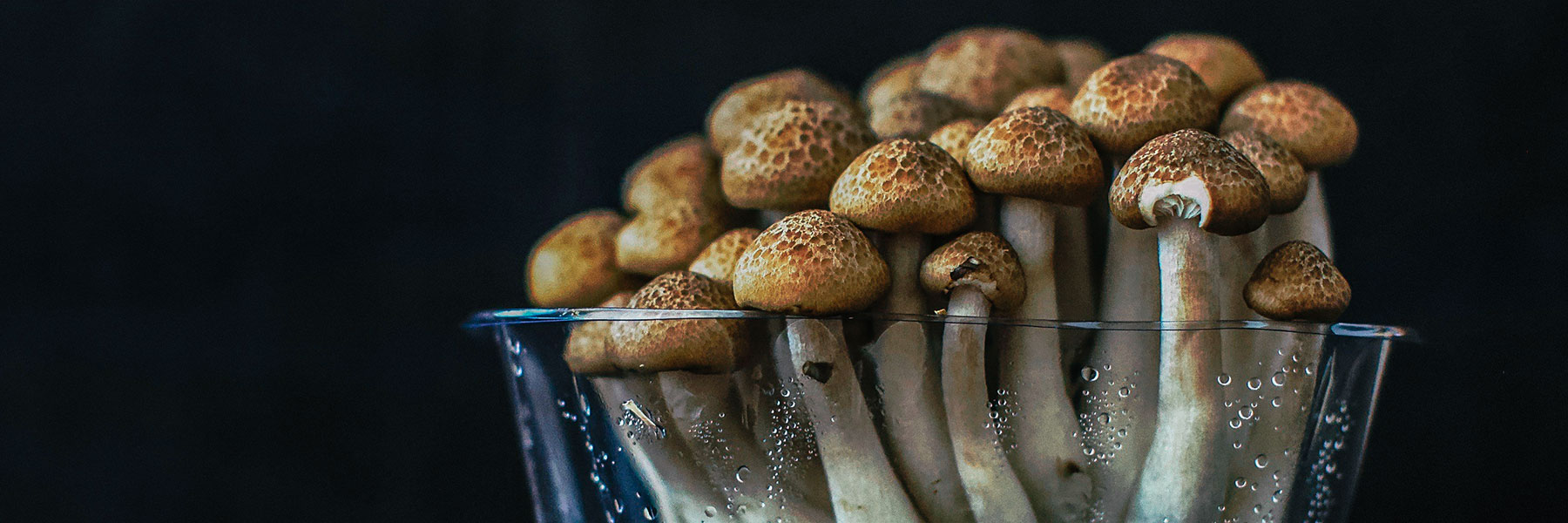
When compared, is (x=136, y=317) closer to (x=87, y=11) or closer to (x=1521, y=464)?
(x=87, y=11)

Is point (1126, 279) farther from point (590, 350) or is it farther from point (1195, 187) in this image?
point (590, 350)

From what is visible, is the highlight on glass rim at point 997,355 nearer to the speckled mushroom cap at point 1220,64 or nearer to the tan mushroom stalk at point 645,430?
the tan mushroom stalk at point 645,430

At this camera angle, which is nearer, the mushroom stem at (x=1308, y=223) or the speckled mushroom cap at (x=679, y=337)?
the speckled mushroom cap at (x=679, y=337)

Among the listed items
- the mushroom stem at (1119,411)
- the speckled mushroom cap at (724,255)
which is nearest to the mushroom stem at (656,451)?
the speckled mushroom cap at (724,255)

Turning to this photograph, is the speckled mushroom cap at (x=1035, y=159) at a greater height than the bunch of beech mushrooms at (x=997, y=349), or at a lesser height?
greater

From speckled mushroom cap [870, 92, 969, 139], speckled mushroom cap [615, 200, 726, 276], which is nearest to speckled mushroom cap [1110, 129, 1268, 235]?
speckled mushroom cap [870, 92, 969, 139]

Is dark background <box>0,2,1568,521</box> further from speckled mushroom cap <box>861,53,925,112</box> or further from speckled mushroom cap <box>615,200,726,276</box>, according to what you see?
speckled mushroom cap <box>615,200,726,276</box>
